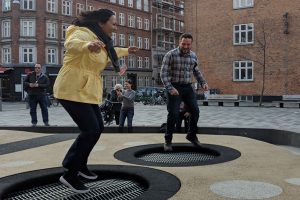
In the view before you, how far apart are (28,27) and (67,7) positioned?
6.94 meters

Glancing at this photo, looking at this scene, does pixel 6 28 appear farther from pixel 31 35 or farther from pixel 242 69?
pixel 242 69

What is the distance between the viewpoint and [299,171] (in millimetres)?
4844

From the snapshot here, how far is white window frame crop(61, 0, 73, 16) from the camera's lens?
51.8 m

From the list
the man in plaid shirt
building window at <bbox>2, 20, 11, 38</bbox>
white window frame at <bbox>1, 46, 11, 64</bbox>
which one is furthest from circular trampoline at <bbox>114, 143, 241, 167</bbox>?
building window at <bbox>2, 20, 11, 38</bbox>

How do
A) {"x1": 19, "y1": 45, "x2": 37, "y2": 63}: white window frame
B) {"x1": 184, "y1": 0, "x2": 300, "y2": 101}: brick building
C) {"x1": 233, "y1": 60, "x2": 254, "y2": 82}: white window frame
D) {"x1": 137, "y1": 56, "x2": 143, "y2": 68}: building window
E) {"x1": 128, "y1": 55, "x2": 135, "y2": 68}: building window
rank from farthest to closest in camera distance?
1. {"x1": 137, "y1": 56, "x2": 143, "y2": 68}: building window
2. {"x1": 128, "y1": 55, "x2": 135, "y2": 68}: building window
3. {"x1": 19, "y1": 45, "x2": 37, "y2": 63}: white window frame
4. {"x1": 233, "y1": 60, "x2": 254, "y2": 82}: white window frame
5. {"x1": 184, "y1": 0, "x2": 300, "y2": 101}: brick building

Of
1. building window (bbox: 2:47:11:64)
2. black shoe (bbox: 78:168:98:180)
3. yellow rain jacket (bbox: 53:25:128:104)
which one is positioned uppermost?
building window (bbox: 2:47:11:64)

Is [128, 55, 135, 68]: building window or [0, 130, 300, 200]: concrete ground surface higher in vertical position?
[128, 55, 135, 68]: building window

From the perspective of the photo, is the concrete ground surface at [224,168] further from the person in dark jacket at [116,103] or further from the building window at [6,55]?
the building window at [6,55]

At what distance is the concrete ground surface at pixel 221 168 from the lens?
391 cm

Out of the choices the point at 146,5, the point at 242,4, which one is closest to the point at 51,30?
the point at 146,5

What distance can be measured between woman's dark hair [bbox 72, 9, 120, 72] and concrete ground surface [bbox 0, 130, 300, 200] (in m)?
1.55

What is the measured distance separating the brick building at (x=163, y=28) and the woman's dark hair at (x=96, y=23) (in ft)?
204

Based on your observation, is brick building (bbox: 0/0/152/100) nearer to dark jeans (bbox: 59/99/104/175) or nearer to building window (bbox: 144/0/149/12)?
building window (bbox: 144/0/149/12)

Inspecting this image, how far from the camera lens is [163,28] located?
6912 cm
